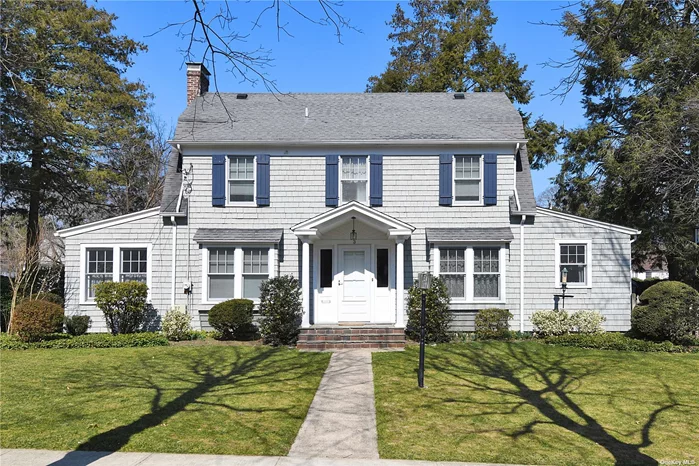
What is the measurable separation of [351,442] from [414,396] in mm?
2356

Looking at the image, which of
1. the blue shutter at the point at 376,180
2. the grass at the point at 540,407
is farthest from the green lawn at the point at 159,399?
the blue shutter at the point at 376,180

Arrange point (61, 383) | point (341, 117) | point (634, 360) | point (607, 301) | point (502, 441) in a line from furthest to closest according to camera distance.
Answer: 1. point (341, 117)
2. point (607, 301)
3. point (634, 360)
4. point (61, 383)
5. point (502, 441)

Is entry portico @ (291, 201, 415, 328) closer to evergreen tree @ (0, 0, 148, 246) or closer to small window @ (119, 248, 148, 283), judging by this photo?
small window @ (119, 248, 148, 283)

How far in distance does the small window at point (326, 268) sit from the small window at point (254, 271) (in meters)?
1.64

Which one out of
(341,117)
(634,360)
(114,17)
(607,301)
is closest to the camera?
(634,360)

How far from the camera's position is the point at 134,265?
51.8 feet

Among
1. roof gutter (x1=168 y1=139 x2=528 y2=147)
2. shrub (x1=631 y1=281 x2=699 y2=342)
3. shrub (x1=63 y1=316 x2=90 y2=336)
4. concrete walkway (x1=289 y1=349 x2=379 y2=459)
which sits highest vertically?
roof gutter (x1=168 y1=139 x2=528 y2=147)

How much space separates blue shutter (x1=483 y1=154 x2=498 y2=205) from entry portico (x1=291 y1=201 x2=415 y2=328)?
3127 mm

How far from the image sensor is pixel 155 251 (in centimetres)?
1573

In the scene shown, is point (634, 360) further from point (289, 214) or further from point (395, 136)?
point (289, 214)

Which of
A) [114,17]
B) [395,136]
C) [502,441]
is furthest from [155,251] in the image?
[114,17]

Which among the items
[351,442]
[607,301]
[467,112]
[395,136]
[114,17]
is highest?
[114,17]

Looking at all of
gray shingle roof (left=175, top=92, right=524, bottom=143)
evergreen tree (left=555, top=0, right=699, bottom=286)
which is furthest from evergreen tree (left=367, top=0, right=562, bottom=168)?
gray shingle roof (left=175, top=92, right=524, bottom=143)

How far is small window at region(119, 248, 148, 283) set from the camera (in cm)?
1573
